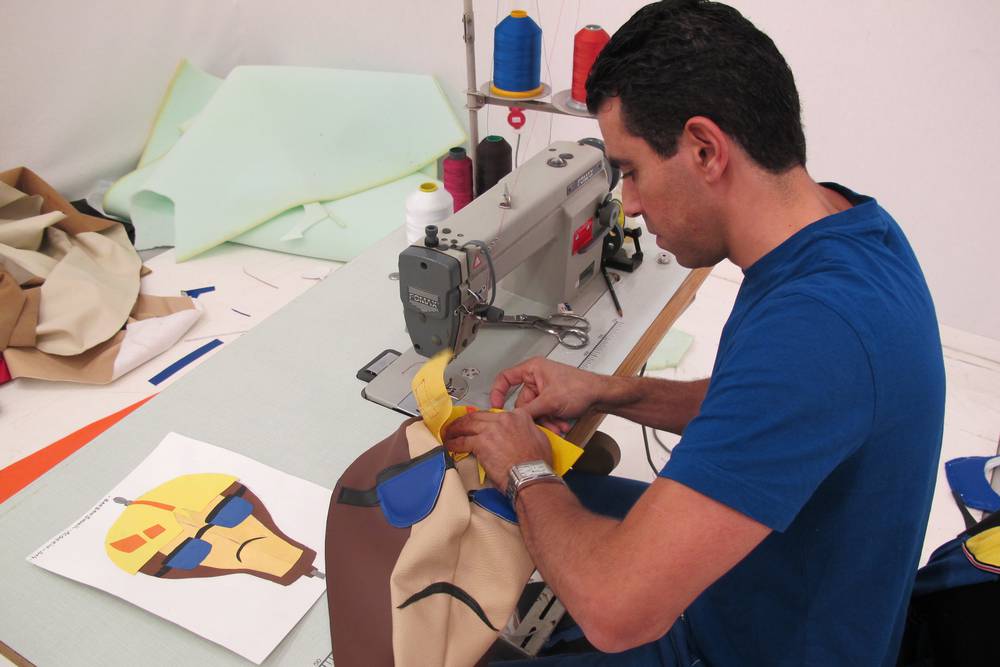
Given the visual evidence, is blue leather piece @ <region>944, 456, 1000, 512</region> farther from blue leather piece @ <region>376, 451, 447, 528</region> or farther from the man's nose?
blue leather piece @ <region>376, 451, 447, 528</region>

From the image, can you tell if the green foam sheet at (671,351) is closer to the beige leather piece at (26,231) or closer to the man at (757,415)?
the man at (757,415)

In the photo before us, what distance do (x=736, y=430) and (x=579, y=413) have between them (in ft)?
1.82

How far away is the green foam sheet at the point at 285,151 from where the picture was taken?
2855 mm

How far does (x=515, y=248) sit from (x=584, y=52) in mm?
720

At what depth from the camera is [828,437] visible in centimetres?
85

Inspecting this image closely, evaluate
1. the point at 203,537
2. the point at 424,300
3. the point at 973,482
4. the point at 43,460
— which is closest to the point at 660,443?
the point at 973,482

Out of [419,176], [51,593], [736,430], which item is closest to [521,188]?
[736,430]

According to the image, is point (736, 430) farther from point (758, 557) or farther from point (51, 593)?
point (51, 593)

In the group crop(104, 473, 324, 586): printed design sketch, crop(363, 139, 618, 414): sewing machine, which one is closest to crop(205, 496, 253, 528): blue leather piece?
crop(104, 473, 324, 586): printed design sketch

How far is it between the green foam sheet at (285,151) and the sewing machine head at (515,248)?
1.25 m

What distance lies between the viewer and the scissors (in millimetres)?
1670

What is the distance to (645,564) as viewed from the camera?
0.91 metres

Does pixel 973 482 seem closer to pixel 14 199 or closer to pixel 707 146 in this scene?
pixel 707 146

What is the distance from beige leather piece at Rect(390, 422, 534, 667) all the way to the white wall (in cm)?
236
